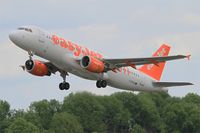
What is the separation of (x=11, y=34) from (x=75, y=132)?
7622 centimetres

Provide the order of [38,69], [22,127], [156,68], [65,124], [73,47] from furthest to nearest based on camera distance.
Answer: [65,124] < [22,127] < [156,68] < [38,69] < [73,47]

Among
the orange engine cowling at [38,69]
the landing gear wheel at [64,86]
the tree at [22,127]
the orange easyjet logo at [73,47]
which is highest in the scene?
the tree at [22,127]

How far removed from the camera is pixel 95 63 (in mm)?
92688

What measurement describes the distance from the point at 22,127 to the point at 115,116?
18438mm

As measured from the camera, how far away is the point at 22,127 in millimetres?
165625

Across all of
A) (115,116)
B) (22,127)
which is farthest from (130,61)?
(115,116)

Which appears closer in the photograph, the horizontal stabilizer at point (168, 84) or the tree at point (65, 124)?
the horizontal stabilizer at point (168, 84)

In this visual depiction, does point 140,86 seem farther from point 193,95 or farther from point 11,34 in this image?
point 193,95

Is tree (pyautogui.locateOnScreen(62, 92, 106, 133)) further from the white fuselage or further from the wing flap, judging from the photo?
the wing flap

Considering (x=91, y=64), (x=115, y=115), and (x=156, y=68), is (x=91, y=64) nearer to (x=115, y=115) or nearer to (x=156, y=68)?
(x=156, y=68)

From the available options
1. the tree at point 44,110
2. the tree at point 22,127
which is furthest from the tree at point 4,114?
the tree at point 22,127

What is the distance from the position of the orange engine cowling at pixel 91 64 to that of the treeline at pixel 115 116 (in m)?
71.7

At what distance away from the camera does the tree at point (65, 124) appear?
544ft

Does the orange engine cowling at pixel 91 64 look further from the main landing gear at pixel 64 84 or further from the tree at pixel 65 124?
the tree at pixel 65 124
